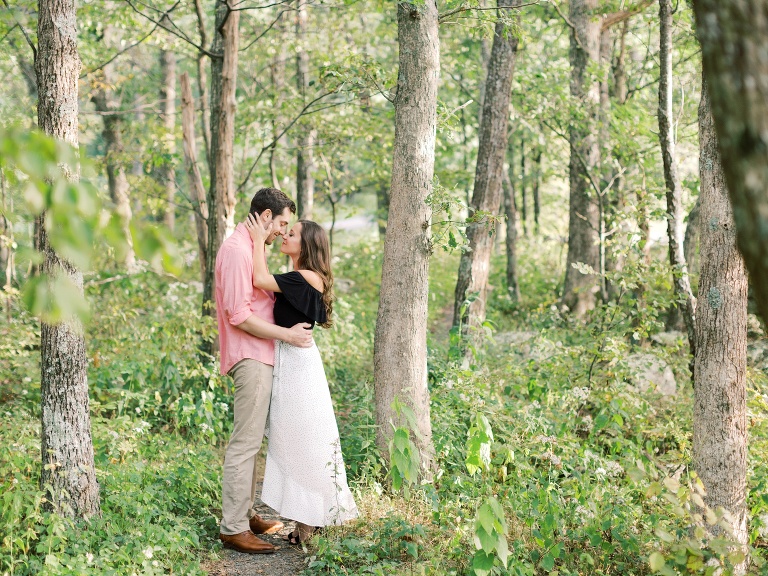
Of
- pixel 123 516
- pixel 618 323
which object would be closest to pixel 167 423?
pixel 123 516

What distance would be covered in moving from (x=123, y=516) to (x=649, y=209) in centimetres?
581

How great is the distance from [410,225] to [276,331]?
130cm

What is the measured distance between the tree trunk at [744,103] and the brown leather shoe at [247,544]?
12.5ft

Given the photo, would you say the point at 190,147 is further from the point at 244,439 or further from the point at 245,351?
the point at 244,439

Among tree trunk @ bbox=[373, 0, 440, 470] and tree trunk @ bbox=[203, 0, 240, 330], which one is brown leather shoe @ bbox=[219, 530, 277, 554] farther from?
tree trunk @ bbox=[203, 0, 240, 330]

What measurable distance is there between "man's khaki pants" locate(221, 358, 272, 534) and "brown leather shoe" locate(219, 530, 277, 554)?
0.03m

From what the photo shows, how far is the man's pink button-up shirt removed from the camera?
4559 millimetres

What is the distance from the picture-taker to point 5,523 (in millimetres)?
4000

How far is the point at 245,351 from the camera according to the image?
4664 mm

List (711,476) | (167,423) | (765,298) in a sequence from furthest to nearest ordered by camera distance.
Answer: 1. (167,423)
2. (711,476)
3. (765,298)

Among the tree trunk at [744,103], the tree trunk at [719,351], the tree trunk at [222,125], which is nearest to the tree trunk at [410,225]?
the tree trunk at [719,351]

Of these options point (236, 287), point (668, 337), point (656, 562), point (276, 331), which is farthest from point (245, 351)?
point (668, 337)

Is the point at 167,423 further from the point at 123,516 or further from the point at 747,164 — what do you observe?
the point at 747,164

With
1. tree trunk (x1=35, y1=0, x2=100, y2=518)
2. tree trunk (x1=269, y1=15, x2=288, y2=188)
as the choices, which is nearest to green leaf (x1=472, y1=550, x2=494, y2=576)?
tree trunk (x1=35, y1=0, x2=100, y2=518)
